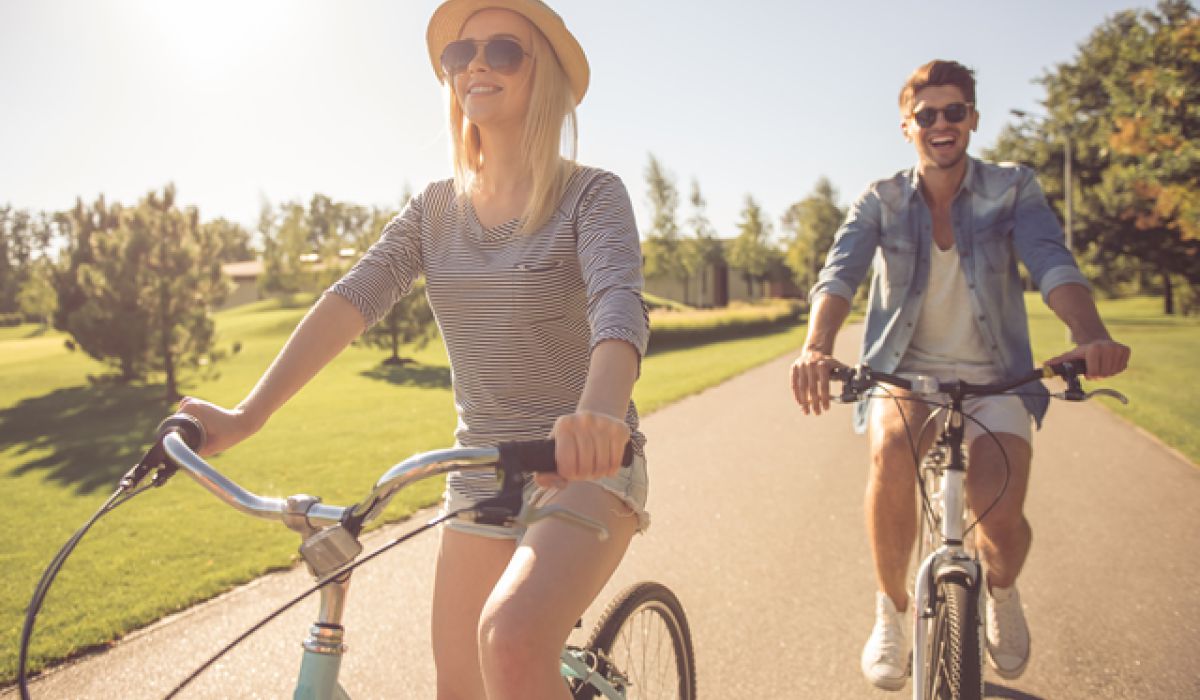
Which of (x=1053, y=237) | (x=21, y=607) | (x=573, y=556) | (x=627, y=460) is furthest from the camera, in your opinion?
(x=21, y=607)

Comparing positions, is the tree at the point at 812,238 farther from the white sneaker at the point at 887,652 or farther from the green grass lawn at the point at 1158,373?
the white sneaker at the point at 887,652

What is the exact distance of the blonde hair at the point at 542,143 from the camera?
6.77 ft

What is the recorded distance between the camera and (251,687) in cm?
373

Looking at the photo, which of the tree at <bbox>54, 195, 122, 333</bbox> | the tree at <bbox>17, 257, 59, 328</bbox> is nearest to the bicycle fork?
the tree at <bbox>54, 195, 122, 333</bbox>

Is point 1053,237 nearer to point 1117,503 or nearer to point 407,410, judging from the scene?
point 1117,503

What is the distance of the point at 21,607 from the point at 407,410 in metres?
9.57

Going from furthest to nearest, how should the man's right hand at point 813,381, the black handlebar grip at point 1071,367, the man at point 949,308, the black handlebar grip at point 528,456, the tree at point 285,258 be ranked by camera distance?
the tree at point 285,258, the man at point 949,308, the man's right hand at point 813,381, the black handlebar grip at point 1071,367, the black handlebar grip at point 528,456

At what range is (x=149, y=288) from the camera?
16938mm

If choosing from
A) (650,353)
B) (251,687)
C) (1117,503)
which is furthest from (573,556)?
(650,353)

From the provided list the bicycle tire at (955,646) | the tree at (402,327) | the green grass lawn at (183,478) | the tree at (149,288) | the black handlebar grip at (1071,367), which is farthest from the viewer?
the tree at (402,327)

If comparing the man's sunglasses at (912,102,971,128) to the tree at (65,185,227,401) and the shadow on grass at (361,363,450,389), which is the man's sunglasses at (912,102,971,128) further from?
the shadow on grass at (361,363,450,389)

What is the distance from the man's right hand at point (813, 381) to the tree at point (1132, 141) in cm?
1982

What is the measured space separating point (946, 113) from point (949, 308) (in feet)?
2.37

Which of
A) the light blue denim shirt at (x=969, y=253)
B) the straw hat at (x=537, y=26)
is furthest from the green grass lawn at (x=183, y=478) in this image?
the light blue denim shirt at (x=969, y=253)
